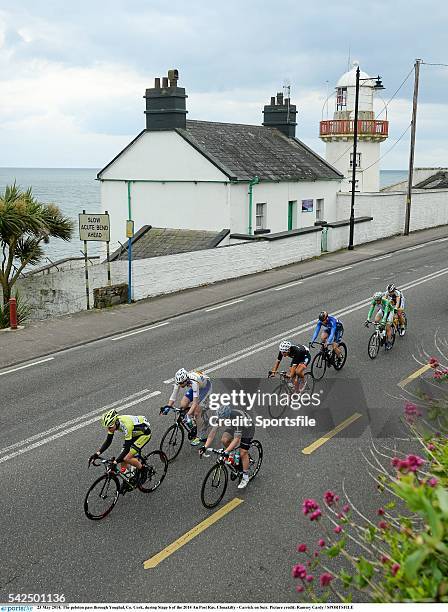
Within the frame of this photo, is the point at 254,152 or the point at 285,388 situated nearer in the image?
the point at 285,388

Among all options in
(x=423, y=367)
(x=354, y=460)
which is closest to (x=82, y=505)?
(x=354, y=460)

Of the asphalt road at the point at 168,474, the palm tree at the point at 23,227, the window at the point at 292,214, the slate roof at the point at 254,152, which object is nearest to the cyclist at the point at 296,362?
the asphalt road at the point at 168,474

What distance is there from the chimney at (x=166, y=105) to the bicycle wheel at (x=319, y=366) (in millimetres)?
18469

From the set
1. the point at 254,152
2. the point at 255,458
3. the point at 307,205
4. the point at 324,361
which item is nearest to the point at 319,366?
the point at 324,361

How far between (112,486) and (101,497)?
21cm

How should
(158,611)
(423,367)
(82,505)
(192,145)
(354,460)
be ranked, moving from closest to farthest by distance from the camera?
(158,611)
(82,505)
(354,460)
(423,367)
(192,145)

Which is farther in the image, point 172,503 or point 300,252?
point 300,252

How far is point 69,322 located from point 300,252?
13.4m

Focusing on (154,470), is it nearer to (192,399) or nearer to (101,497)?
(101,497)

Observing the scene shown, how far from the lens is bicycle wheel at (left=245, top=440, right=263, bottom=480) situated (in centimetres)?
951

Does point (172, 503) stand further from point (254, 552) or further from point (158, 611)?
point (158, 611)

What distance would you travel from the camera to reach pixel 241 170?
28.8m

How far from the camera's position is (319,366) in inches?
541

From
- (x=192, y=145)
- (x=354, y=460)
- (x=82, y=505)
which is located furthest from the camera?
(x=192, y=145)
